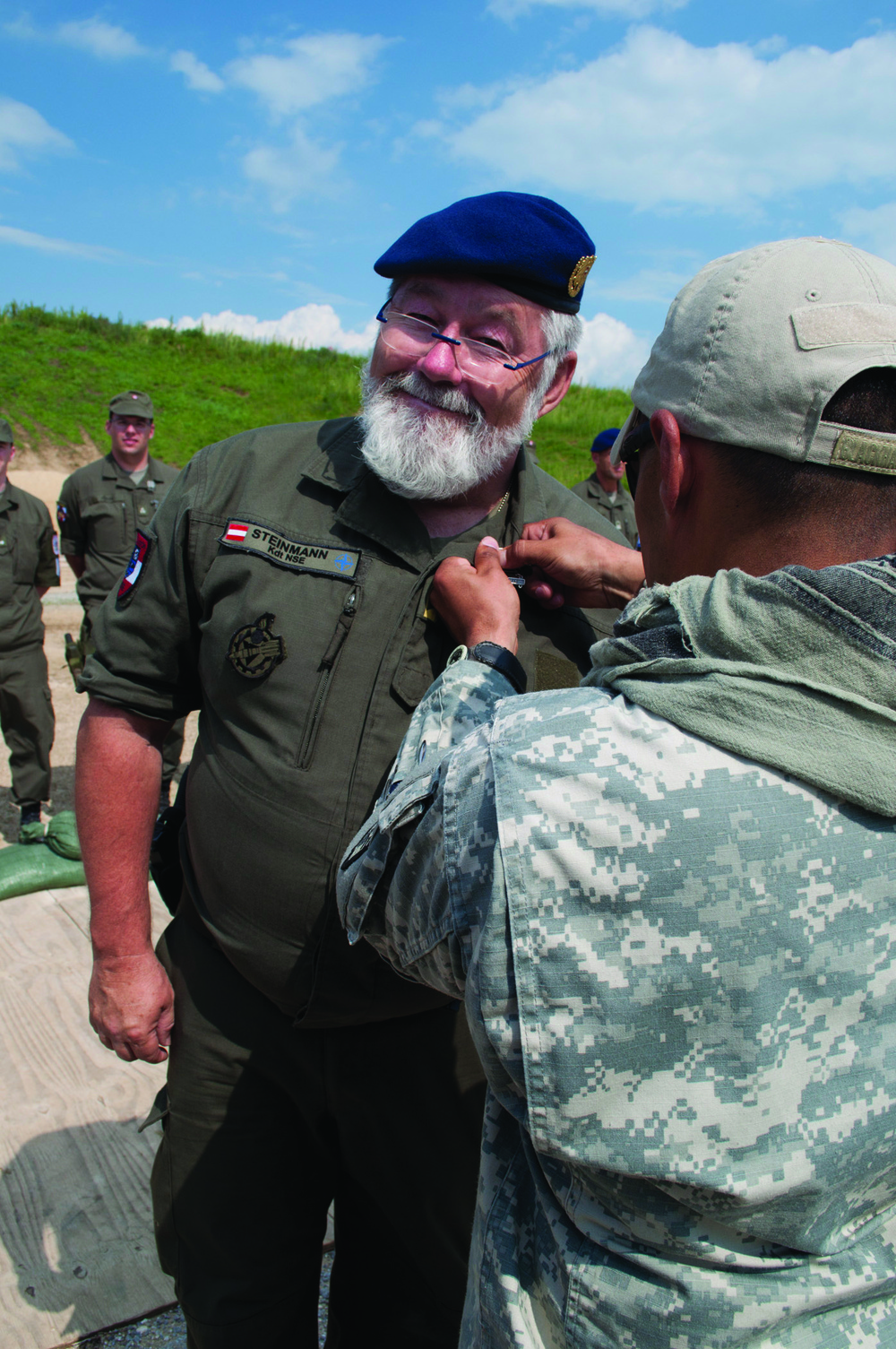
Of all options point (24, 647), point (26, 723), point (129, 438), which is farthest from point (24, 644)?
point (129, 438)

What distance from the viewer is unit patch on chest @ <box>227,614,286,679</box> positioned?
5.69ft

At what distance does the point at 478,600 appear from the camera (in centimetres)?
158

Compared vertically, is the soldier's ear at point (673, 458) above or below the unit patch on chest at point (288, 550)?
above

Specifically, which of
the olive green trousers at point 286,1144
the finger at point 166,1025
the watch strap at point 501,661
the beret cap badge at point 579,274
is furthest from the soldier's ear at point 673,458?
the finger at point 166,1025

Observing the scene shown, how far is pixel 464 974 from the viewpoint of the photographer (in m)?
1.11

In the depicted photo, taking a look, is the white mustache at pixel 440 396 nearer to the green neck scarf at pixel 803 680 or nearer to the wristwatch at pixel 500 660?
the wristwatch at pixel 500 660

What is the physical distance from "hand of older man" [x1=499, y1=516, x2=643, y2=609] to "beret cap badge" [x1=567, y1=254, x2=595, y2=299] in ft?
1.66

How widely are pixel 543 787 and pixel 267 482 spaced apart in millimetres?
1142

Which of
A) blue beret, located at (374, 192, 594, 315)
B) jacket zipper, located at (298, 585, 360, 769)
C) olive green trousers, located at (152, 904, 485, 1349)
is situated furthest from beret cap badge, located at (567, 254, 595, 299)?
olive green trousers, located at (152, 904, 485, 1349)

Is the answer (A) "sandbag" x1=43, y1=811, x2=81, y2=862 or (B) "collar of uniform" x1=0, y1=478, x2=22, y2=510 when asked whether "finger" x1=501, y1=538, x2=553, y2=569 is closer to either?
(A) "sandbag" x1=43, y1=811, x2=81, y2=862

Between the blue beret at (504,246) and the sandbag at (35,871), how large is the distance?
350 cm

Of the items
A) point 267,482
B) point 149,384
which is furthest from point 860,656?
point 149,384

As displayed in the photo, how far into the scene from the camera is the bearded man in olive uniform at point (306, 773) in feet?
5.65

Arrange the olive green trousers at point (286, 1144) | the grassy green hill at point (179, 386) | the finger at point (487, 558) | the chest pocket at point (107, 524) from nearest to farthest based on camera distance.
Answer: the finger at point (487, 558), the olive green trousers at point (286, 1144), the chest pocket at point (107, 524), the grassy green hill at point (179, 386)
